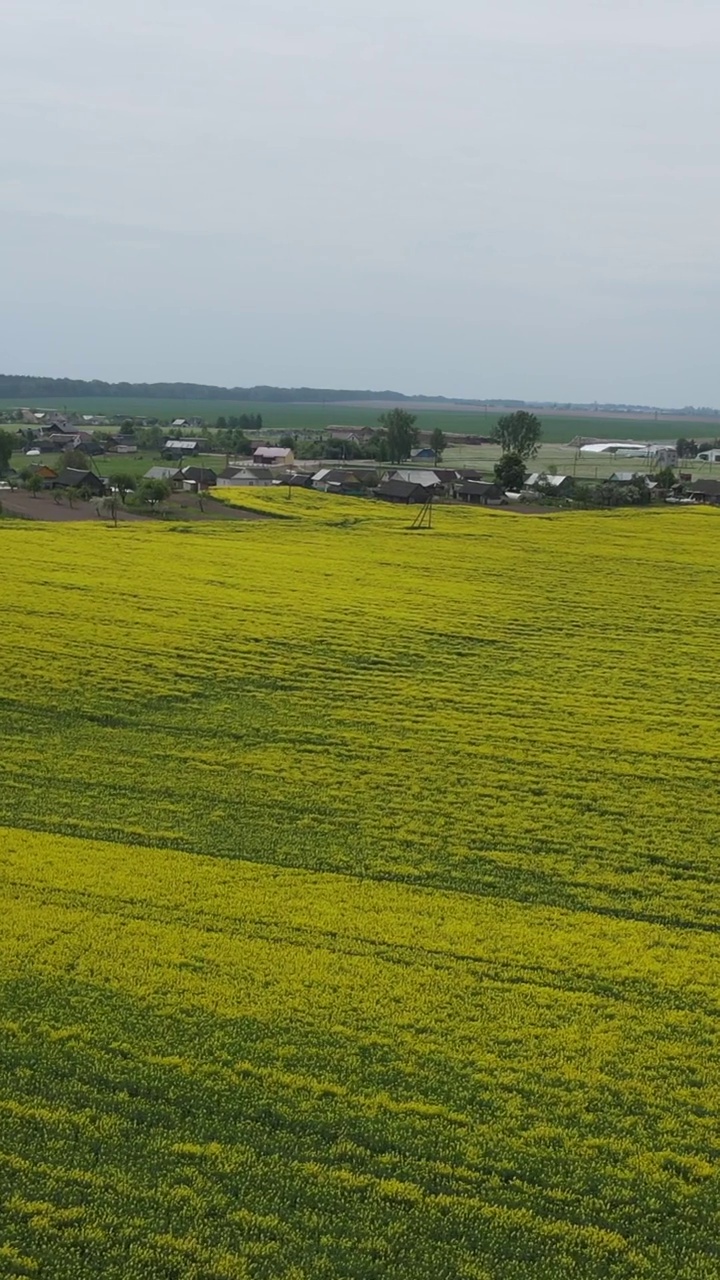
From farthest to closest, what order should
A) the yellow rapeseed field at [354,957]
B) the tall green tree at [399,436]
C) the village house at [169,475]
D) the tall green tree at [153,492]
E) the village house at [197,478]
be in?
the tall green tree at [399,436], the village house at [197,478], the village house at [169,475], the tall green tree at [153,492], the yellow rapeseed field at [354,957]

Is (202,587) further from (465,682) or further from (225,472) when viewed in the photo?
(225,472)

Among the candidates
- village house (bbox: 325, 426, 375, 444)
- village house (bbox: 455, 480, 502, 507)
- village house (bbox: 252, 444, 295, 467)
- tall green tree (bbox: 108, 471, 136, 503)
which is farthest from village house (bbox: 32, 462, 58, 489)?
village house (bbox: 325, 426, 375, 444)

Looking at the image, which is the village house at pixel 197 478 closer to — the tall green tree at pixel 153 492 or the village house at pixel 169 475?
the village house at pixel 169 475

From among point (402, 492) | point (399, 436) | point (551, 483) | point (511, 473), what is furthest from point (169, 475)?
point (399, 436)

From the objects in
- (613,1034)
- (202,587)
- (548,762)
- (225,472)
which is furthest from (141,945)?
(225,472)

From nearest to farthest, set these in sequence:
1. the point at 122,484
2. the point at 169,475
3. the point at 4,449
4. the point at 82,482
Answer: the point at 122,484, the point at 82,482, the point at 4,449, the point at 169,475

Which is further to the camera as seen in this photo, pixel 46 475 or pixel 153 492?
pixel 46 475

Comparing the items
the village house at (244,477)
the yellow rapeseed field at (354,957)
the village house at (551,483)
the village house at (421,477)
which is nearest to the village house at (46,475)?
the village house at (244,477)

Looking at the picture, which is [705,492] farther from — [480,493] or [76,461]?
[76,461]
